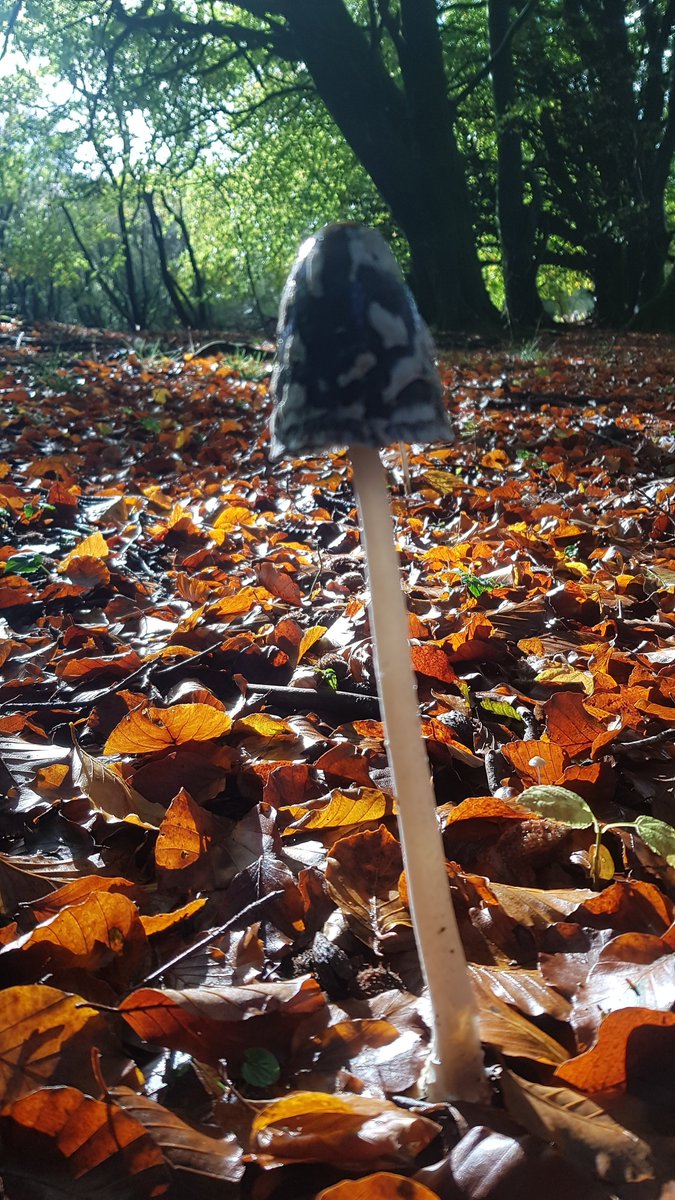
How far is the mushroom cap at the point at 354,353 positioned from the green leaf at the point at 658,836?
2.90 ft

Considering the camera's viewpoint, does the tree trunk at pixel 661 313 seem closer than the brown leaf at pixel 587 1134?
No

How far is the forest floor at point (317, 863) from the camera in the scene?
100cm

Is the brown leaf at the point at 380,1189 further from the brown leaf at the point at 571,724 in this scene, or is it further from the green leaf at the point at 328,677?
the green leaf at the point at 328,677

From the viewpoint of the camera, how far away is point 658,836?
1.43 metres

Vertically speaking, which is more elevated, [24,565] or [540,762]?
[24,565]

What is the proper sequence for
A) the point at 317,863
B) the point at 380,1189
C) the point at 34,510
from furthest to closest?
the point at 34,510 → the point at 317,863 → the point at 380,1189

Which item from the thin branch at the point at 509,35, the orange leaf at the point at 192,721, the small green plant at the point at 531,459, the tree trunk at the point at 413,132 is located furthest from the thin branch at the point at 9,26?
the orange leaf at the point at 192,721

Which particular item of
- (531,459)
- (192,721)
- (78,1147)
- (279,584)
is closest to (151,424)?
(531,459)

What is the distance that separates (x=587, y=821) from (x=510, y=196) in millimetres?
15044

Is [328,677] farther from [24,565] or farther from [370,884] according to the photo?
[24,565]

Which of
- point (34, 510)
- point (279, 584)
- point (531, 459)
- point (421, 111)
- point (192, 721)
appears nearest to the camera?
point (192, 721)

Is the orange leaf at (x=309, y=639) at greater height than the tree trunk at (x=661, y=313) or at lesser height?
lesser

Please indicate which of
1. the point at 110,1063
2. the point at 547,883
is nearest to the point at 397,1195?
the point at 110,1063

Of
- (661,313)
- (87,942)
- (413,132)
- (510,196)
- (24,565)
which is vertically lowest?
(87,942)
